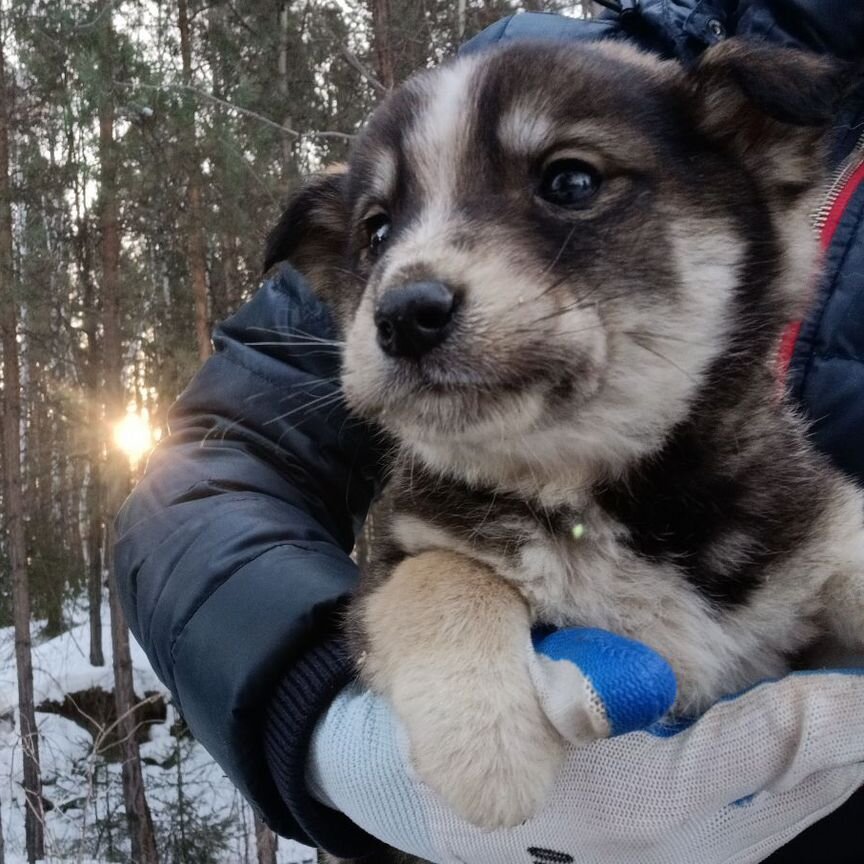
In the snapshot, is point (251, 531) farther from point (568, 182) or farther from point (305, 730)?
point (568, 182)

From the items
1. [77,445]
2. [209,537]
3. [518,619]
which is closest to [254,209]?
[77,445]

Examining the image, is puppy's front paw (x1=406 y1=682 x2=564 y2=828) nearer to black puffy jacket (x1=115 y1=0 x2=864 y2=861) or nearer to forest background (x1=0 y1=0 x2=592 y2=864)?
black puffy jacket (x1=115 y1=0 x2=864 y2=861)

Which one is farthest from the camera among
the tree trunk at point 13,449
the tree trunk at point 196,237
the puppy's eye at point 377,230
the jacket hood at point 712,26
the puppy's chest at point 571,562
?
the tree trunk at point 13,449

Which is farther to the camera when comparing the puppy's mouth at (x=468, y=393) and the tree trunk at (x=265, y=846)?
the tree trunk at (x=265, y=846)

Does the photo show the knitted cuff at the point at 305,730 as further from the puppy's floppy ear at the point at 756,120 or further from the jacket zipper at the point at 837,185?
the jacket zipper at the point at 837,185

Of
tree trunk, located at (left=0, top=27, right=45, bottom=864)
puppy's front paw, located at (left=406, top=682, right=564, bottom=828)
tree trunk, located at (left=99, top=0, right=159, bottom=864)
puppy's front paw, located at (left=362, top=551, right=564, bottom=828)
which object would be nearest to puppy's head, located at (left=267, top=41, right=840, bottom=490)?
puppy's front paw, located at (left=362, top=551, right=564, bottom=828)

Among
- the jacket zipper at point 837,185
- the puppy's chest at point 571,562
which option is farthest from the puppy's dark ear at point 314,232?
the jacket zipper at point 837,185

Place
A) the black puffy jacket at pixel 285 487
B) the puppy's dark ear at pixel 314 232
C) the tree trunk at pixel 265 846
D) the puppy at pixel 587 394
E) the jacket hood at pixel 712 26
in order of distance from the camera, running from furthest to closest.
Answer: the tree trunk at pixel 265 846 < the puppy's dark ear at pixel 314 232 < the jacket hood at pixel 712 26 < the black puffy jacket at pixel 285 487 < the puppy at pixel 587 394
